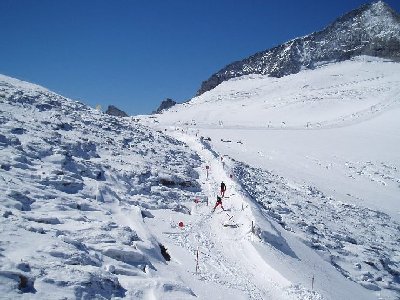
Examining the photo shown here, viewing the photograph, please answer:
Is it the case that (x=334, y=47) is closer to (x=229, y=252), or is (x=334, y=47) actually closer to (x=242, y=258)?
(x=229, y=252)

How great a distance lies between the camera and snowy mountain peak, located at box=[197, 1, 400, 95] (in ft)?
330

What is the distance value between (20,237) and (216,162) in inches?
721

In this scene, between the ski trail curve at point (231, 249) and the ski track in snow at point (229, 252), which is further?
the ski trail curve at point (231, 249)

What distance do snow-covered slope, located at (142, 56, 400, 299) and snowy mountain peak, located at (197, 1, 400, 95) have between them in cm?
1566

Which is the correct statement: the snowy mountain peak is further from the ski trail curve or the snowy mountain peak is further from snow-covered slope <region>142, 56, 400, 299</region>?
the ski trail curve

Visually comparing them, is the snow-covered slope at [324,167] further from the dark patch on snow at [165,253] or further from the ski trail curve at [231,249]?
the dark patch on snow at [165,253]

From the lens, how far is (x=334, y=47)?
103875 millimetres

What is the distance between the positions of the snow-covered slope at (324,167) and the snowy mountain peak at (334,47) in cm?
1566

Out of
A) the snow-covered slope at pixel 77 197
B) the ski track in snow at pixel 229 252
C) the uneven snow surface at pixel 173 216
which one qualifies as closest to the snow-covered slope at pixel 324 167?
the uneven snow surface at pixel 173 216

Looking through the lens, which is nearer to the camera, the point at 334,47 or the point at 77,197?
the point at 77,197

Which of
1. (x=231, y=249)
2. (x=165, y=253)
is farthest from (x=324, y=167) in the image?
(x=165, y=253)

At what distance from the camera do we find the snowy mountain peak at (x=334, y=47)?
101 m

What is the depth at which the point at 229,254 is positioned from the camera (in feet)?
41.6

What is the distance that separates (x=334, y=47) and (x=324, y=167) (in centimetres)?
7961
